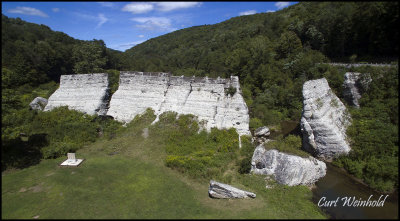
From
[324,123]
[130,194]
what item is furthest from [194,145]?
[324,123]

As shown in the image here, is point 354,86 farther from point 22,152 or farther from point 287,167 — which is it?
point 22,152

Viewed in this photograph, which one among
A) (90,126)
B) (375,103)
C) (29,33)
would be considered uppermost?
(29,33)

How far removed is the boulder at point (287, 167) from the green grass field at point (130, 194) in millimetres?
461

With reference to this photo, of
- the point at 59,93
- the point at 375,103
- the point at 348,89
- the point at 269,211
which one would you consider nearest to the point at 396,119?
the point at 375,103

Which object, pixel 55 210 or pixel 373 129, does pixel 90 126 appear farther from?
pixel 373 129

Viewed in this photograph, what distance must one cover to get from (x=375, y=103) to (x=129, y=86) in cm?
1990

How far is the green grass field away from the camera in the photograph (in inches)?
308

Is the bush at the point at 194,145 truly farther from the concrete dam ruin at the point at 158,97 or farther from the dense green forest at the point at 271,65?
the dense green forest at the point at 271,65

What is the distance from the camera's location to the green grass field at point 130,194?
782 cm

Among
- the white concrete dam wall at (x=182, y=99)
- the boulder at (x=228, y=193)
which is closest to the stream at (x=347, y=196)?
the boulder at (x=228, y=193)

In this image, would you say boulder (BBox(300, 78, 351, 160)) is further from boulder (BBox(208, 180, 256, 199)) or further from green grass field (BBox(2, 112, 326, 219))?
boulder (BBox(208, 180, 256, 199))

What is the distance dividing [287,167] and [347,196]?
3.39 metres

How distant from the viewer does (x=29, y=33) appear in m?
49.3

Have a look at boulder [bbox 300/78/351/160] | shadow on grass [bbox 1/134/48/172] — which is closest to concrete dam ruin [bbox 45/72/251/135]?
shadow on grass [bbox 1/134/48/172]
